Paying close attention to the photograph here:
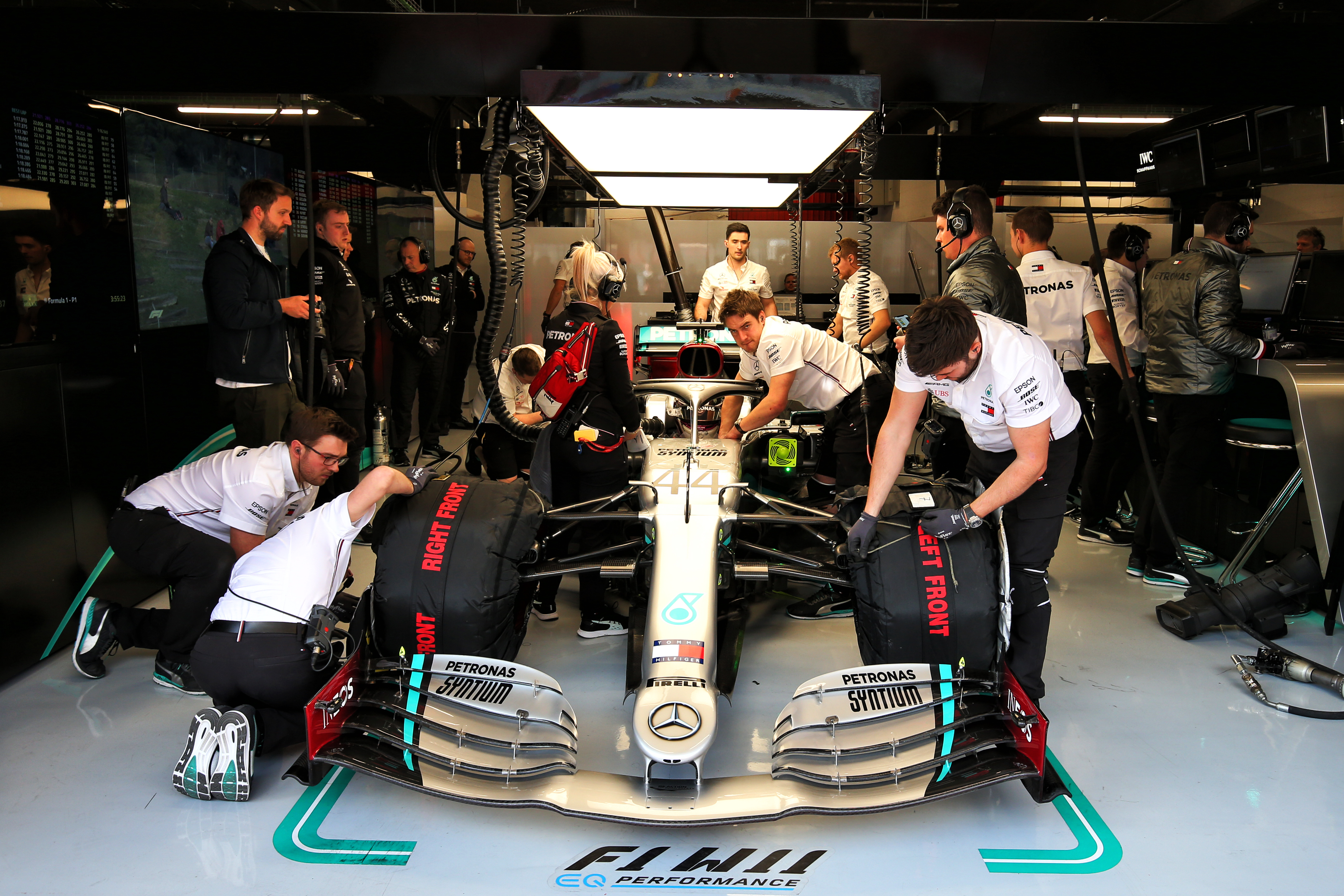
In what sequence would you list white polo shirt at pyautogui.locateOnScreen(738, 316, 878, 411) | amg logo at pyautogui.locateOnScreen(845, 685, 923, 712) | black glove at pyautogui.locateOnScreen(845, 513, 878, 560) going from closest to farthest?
amg logo at pyautogui.locateOnScreen(845, 685, 923, 712) < black glove at pyautogui.locateOnScreen(845, 513, 878, 560) < white polo shirt at pyautogui.locateOnScreen(738, 316, 878, 411)

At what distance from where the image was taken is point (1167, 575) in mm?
4504

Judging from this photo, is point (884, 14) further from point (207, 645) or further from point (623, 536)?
point (207, 645)

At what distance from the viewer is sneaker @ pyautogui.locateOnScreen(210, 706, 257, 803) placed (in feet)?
8.25

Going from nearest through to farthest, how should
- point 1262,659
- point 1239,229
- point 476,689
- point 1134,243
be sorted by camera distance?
point 476,689
point 1262,659
point 1239,229
point 1134,243

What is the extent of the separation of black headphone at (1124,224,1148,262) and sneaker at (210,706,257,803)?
512cm

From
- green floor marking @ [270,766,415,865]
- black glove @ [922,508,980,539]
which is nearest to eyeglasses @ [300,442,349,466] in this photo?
green floor marking @ [270,766,415,865]

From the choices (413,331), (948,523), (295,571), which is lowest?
(295,571)

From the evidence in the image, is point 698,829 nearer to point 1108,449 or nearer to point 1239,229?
point 1108,449

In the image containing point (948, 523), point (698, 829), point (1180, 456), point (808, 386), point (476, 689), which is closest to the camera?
point (698, 829)

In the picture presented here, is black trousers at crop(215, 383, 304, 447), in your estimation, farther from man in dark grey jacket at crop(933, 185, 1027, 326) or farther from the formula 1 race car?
man in dark grey jacket at crop(933, 185, 1027, 326)

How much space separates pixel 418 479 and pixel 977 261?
7.96 ft

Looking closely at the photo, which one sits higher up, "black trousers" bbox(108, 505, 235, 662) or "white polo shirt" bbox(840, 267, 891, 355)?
"white polo shirt" bbox(840, 267, 891, 355)

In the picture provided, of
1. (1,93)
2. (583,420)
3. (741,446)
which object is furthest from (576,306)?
(1,93)

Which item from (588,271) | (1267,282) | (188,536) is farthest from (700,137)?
(1267,282)
